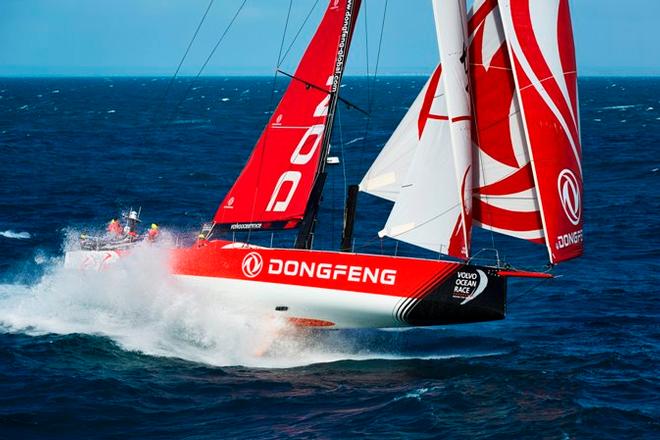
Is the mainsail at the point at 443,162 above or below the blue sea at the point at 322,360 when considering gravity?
above

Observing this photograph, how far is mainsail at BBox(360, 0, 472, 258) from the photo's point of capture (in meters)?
18.9

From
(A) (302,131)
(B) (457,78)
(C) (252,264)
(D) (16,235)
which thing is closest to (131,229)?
(C) (252,264)

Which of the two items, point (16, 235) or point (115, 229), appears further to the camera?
point (16, 235)

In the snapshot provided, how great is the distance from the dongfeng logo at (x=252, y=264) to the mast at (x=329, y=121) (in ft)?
3.86

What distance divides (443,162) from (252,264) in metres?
4.42

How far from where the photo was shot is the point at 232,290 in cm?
2042

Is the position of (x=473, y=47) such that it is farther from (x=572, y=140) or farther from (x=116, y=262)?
(x=116, y=262)

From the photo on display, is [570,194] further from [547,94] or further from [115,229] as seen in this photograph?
[115,229]

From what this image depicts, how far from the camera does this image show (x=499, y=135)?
1916 centimetres

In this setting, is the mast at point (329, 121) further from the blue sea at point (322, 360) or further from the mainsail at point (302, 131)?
the blue sea at point (322, 360)

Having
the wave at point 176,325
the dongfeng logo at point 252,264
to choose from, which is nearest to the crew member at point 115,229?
the wave at point 176,325

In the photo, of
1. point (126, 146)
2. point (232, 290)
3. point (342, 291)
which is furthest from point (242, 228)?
point (126, 146)

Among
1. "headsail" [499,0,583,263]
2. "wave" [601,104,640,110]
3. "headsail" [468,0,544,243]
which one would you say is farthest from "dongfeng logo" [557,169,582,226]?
"wave" [601,104,640,110]

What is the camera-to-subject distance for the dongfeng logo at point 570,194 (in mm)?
18656
